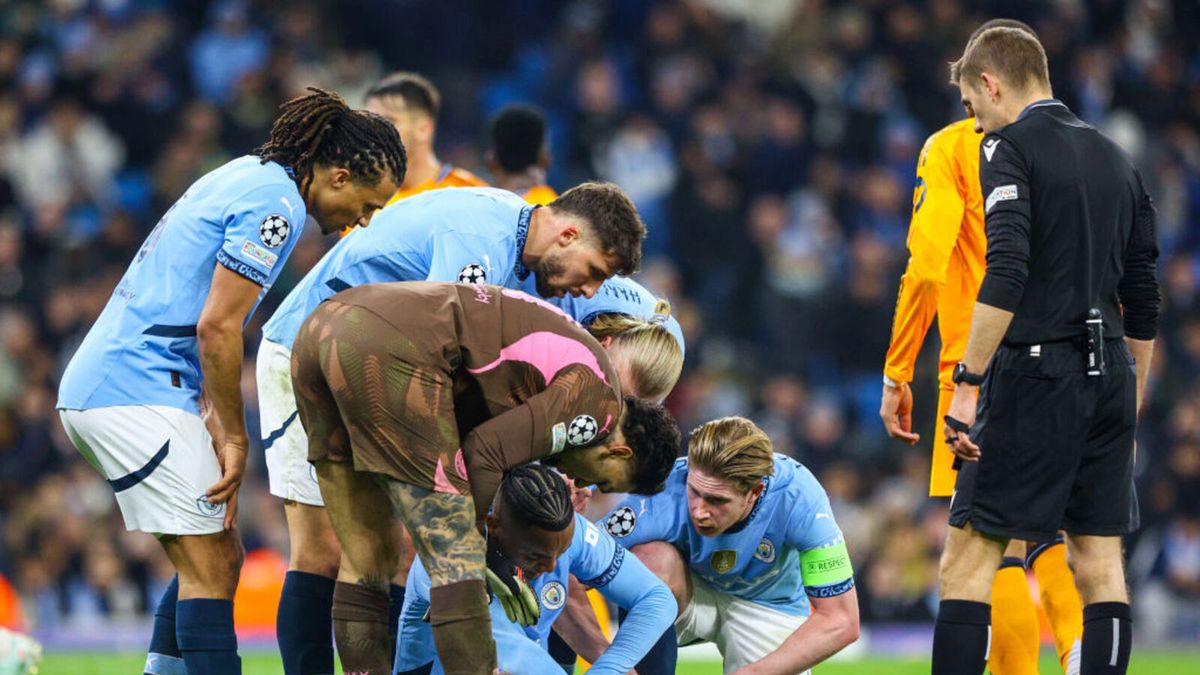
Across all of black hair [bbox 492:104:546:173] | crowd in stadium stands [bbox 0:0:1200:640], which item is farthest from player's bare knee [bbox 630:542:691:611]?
crowd in stadium stands [bbox 0:0:1200:640]

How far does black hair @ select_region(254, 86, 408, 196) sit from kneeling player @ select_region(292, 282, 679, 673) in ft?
2.23

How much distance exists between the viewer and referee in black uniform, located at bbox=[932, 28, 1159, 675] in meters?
5.25

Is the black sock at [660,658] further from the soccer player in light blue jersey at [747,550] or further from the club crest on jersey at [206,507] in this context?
the club crest on jersey at [206,507]

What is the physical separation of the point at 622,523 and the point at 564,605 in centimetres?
55

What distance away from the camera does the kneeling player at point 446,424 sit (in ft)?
14.7

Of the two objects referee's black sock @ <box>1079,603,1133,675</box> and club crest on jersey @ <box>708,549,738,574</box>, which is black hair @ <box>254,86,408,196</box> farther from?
referee's black sock @ <box>1079,603,1133,675</box>

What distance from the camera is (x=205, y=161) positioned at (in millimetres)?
13570

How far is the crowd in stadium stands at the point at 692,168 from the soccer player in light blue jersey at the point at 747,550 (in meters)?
6.12

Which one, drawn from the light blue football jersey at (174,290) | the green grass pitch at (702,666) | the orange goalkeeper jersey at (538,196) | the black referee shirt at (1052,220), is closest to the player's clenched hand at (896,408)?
the black referee shirt at (1052,220)

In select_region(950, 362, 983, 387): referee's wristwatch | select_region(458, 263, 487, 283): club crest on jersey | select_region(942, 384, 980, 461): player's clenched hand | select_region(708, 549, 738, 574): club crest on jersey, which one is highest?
select_region(458, 263, 487, 283): club crest on jersey

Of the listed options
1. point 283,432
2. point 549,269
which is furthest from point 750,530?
point 283,432

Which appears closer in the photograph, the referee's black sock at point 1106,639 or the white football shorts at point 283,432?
the referee's black sock at point 1106,639

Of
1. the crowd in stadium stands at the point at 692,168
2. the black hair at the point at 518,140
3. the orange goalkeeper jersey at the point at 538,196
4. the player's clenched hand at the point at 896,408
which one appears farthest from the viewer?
the crowd in stadium stands at the point at 692,168

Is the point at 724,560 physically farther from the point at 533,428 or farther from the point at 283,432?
the point at 533,428
